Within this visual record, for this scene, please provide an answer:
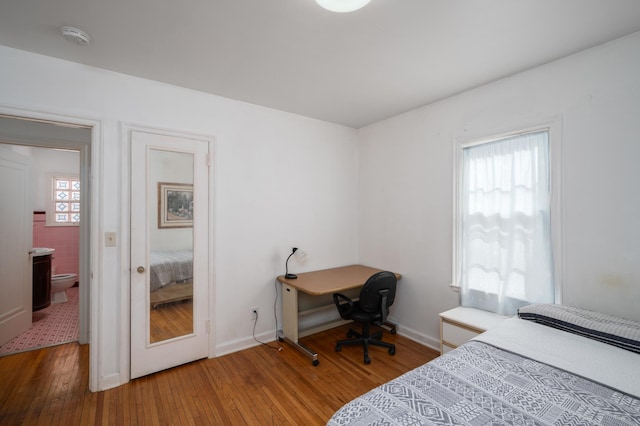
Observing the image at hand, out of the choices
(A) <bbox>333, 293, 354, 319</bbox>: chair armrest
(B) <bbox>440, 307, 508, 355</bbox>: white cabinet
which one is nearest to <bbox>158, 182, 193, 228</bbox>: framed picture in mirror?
(A) <bbox>333, 293, 354, 319</bbox>: chair armrest

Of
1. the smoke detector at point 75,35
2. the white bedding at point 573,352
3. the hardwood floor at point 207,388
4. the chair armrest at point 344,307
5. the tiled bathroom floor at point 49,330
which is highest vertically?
the smoke detector at point 75,35

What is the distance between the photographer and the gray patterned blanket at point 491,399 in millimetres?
1124

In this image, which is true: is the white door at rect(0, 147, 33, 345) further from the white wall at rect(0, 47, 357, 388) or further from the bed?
the bed

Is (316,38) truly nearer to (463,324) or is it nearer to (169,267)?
(169,267)

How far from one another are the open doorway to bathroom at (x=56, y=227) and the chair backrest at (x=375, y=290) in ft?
9.39

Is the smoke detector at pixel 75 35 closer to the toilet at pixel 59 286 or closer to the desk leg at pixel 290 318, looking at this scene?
the desk leg at pixel 290 318

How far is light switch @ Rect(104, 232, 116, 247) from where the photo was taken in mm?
2387

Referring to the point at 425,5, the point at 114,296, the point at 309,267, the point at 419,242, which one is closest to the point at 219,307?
the point at 114,296

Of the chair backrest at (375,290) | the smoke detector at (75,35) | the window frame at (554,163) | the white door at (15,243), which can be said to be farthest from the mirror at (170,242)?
the window frame at (554,163)

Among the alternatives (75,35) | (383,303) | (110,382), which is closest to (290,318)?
(383,303)

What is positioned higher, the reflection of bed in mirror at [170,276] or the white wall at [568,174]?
the white wall at [568,174]

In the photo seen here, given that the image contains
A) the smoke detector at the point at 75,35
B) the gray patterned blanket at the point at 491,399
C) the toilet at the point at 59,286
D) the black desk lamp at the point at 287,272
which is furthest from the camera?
the toilet at the point at 59,286

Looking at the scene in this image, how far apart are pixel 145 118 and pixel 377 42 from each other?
208 centimetres

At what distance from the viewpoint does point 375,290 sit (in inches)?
109
